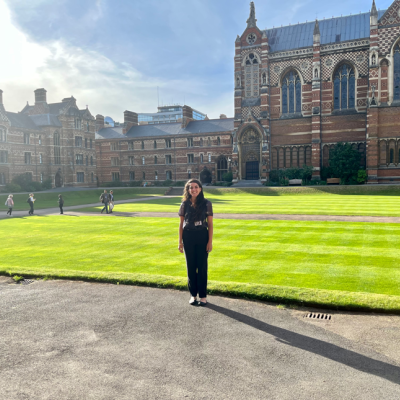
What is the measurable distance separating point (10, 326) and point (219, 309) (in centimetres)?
333

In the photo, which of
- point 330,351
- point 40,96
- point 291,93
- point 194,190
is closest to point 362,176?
point 291,93

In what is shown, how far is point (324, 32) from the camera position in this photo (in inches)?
1950

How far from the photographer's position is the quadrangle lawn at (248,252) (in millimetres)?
7895

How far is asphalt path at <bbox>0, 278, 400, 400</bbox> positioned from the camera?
12.6ft

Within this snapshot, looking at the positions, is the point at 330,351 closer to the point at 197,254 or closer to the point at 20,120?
the point at 197,254

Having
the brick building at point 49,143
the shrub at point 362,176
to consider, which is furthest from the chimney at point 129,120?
the shrub at point 362,176

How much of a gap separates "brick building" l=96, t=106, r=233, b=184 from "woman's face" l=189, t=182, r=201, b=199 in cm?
5351

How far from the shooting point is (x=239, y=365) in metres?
→ 4.32

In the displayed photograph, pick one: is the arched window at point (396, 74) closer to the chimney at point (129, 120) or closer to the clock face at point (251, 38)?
the clock face at point (251, 38)

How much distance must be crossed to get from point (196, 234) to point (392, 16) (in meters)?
48.4

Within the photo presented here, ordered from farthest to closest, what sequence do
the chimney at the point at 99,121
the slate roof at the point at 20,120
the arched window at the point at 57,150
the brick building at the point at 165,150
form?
the chimney at the point at 99,121 < the brick building at the point at 165,150 < the arched window at the point at 57,150 < the slate roof at the point at 20,120

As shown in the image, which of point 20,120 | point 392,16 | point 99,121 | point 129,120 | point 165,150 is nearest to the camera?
point 392,16

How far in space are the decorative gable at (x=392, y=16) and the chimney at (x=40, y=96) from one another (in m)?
50.5

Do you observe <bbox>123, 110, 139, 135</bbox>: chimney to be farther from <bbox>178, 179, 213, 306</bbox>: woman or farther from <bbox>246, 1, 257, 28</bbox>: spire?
<bbox>178, 179, 213, 306</bbox>: woman
